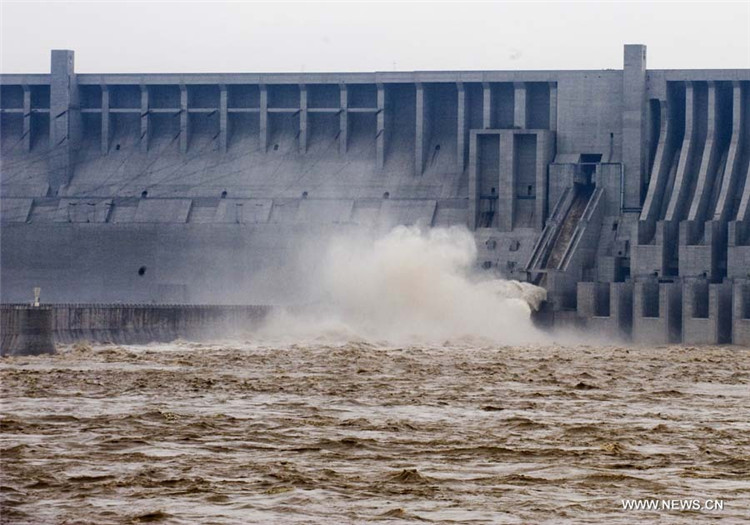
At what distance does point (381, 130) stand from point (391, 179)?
1.96 m

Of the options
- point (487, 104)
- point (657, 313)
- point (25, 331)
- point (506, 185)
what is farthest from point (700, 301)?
point (25, 331)

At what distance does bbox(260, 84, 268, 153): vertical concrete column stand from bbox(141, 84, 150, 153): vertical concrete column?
15.3 feet

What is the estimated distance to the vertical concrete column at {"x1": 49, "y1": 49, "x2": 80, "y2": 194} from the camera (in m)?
61.5

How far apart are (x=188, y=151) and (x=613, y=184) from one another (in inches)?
670

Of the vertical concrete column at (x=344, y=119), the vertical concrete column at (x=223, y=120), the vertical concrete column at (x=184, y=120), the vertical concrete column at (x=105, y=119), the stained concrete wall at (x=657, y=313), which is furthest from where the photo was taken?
the vertical concrete column at (x=105, y=119)

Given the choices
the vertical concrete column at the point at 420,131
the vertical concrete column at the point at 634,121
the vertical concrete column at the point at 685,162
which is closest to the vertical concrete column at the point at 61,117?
the vertical concrete column at the point at 420,131

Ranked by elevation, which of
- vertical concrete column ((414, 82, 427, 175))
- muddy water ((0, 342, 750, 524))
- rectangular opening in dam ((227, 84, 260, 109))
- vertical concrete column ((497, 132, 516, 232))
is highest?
rectangular opening in dam ((227, 84, 260, 109))

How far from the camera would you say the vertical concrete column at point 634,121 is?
54.5 meters

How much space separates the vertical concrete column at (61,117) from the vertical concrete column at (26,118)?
136 centimetres

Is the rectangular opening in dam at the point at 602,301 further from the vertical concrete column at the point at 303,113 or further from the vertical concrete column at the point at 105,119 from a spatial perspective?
the vertical concrete column at the point at 105,119

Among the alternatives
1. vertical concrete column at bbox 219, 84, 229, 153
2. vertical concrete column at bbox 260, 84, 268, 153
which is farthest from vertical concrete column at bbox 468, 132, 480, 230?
vertical concrete column at bbox 219, 84, 229, 153

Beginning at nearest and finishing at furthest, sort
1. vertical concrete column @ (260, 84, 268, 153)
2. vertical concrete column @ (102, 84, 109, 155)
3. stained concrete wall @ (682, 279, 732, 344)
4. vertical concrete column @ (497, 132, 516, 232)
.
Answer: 1. stained concrete wall @ (682, 279, 732, 344)
2. vertical concrete column @ (497, 132, 516, 232)
3. vertical concrete column @ (260, 84, 268, 153)
4. vertical concrete column @ (102, 84, 109, 155)

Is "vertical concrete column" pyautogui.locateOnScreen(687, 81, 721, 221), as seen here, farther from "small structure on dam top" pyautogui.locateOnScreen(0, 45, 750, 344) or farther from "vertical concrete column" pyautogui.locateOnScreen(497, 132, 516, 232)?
"vertical concrete column" pyautogui.locateOnScreen(497, 132, 516, 232)

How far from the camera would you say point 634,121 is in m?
54.6
